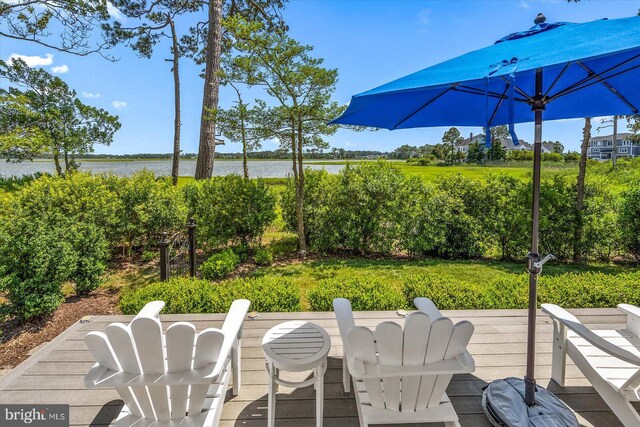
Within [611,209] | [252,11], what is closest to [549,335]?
[611,209]

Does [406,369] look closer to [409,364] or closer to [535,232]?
[409,364]

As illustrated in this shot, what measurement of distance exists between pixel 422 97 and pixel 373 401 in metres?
1.94

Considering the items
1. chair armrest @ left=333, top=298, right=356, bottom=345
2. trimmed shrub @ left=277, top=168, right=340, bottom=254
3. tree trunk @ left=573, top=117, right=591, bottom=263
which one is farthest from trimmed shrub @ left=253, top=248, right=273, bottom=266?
tree trunk @ left=573, top=117, right=591, bottom=263

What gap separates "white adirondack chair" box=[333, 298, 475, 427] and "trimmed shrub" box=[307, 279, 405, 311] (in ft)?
5.64

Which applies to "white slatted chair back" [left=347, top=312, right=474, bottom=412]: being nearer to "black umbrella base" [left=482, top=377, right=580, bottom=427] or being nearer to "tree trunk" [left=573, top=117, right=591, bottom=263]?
"black umbrella base" [left=482, top=377, right=580, bottom=427]

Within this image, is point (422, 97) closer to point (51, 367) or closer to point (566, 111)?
point (566, 111)

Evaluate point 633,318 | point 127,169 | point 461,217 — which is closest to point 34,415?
point 633,318

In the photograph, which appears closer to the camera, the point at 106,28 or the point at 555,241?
the point at 555,241

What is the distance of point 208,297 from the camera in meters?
3.43

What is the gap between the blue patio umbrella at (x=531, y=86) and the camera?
4.11ft

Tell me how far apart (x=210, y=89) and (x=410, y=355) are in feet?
25.7

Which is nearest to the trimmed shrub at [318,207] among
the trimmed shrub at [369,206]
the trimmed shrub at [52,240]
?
the trimmed shrub at [369,206]

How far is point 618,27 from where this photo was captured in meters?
1.43

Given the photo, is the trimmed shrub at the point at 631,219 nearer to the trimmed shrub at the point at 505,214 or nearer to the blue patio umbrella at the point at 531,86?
the trimmed shrub at the point at 505,214
